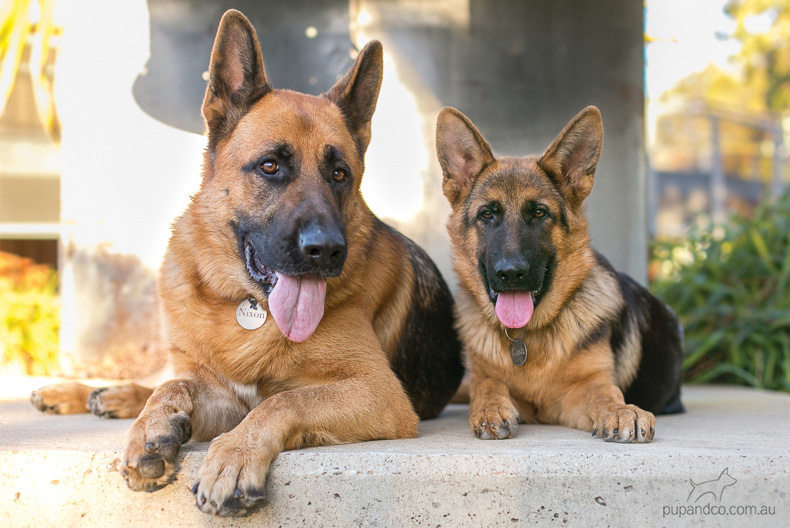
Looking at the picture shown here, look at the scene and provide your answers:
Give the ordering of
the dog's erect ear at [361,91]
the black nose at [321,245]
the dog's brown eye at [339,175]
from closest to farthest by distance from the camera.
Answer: the black nose at [321,245] → the dog's brown eye at [339,175] → the dog's erect ear at [361,91]

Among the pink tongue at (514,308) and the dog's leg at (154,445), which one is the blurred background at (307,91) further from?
the dog's leg at (154,445)

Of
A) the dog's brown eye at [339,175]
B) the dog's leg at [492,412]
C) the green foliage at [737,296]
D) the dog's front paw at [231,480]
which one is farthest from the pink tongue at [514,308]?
the green foliage at [737,296]

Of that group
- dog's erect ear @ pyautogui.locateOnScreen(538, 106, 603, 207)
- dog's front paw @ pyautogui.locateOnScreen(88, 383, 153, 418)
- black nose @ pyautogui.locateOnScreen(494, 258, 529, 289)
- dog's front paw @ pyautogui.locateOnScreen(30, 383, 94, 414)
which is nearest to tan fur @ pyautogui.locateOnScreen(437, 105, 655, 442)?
dog's erect ear @ pyautogui.locateOnScreen(538, 106, 603, 207)

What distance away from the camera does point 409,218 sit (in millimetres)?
5070

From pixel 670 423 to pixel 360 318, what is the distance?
1796 mm

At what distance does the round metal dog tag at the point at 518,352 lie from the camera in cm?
357

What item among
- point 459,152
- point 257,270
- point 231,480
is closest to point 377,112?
point 459,152

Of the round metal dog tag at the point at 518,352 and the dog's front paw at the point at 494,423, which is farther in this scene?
the round metal dog tag at the point at 518,352

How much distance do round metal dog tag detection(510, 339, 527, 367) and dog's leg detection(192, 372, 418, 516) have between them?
0.82 meters

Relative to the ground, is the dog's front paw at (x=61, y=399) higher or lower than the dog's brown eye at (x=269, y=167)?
lower

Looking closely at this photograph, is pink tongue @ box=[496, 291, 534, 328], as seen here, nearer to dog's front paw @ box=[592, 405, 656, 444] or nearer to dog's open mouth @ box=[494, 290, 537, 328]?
dog's open mouth @ box=[494, 290, 537, 328]

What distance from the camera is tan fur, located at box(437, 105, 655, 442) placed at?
352 centimetres

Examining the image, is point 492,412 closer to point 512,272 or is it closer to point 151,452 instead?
point 512,272

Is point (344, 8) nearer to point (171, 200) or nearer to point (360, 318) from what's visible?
point (171, 200)
